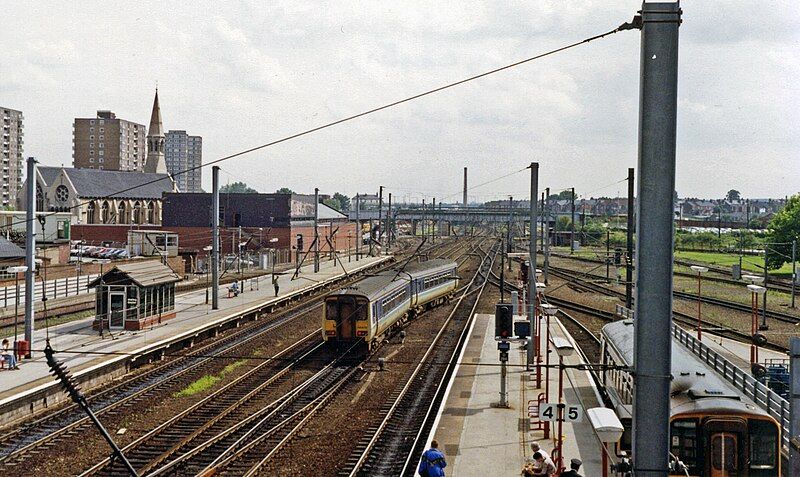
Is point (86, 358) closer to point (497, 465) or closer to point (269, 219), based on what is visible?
point (497, 465)

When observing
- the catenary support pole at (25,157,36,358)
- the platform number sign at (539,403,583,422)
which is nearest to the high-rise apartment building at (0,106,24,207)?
the catenary support pole at (25,157,36,358)

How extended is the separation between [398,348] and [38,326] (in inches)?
583

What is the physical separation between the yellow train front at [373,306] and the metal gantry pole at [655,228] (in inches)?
821

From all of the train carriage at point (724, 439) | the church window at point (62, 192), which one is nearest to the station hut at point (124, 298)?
the train carriage at point (724, 439)

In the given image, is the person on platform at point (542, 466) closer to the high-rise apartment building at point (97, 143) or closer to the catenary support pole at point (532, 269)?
the catenary support pole at point (532, 269)

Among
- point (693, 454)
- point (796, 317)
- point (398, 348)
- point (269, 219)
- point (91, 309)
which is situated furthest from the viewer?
point (269, 219)

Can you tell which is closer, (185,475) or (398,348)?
(185,475)

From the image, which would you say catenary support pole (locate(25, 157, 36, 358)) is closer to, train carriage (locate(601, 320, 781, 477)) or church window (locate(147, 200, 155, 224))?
train carriage (locate(601, 320, 781, 477))

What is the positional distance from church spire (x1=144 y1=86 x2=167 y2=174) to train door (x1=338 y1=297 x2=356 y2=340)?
294 ft

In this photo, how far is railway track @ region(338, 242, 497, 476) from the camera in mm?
16347

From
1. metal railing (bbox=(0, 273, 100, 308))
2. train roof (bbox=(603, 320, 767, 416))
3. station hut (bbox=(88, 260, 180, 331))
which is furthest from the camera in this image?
metal railing (bbox=(0, 273, 100, 308))

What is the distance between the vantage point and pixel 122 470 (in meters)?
15.8

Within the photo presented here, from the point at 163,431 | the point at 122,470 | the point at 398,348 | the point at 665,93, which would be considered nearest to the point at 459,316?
the point at 398,348

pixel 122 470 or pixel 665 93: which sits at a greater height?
pixel 665 93
